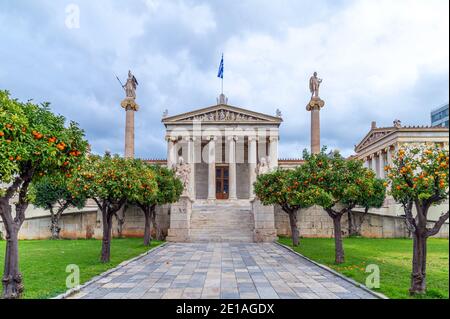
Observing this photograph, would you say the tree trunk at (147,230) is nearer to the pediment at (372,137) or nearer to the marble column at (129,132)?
the marble column at (129,132)

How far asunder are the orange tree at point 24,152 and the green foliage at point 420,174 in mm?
8249

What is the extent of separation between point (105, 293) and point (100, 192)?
6176 mm

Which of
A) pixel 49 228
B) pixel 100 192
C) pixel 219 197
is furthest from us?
pixel 219 197

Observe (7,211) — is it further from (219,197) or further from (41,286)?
(219,197)

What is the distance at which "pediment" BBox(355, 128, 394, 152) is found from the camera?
51641mm

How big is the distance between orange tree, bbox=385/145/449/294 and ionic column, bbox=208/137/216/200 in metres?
37.6

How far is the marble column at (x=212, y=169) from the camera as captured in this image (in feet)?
155

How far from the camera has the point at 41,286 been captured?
10.4 metres

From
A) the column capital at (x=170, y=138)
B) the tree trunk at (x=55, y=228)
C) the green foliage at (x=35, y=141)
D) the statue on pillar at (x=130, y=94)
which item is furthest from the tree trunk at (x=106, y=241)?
the column capital at (x=170, y=138)

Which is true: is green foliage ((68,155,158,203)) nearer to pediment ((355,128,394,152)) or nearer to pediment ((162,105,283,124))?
pediment ((162,105,283,124))

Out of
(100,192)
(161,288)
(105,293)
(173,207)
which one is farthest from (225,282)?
(173,207)

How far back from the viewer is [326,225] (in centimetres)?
3222

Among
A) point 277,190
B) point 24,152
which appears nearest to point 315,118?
point 277,190
